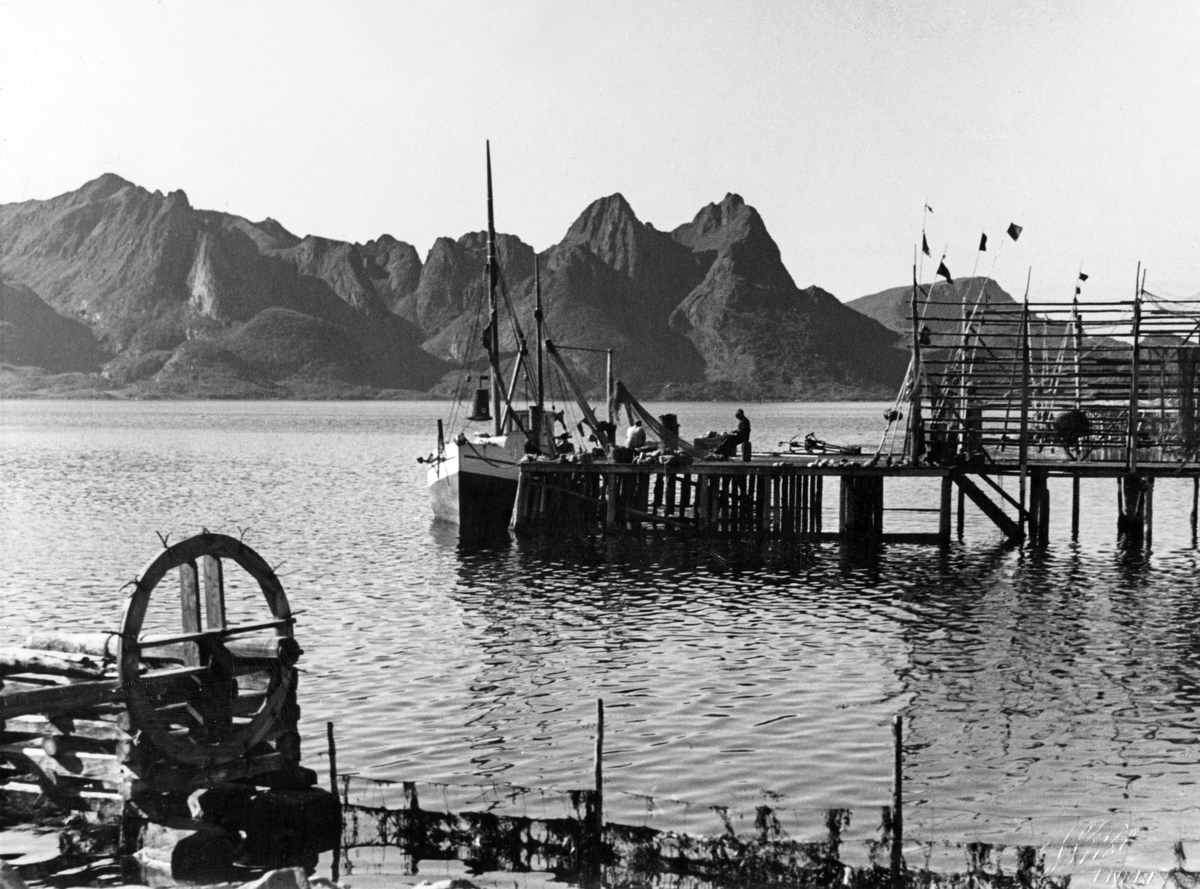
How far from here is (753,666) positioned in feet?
85.3

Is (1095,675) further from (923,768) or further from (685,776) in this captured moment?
(685,776)

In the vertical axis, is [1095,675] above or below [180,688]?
below

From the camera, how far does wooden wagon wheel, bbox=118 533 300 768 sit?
14914 millimetres

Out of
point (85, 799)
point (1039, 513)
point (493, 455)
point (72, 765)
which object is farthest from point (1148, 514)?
point (72, 765)

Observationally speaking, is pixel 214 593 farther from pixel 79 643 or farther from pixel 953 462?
pixel 953 462

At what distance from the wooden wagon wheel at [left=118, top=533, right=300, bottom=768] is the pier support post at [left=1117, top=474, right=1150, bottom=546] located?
35672 mm

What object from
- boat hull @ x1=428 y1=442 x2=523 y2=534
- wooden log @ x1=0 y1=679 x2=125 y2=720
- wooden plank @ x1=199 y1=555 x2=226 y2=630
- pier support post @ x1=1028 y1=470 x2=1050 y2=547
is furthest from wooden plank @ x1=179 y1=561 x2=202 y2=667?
pier support post @ x1=1028 y1=470 x2=1050 y2=547

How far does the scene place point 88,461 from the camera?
338 feet

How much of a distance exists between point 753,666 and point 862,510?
67.0 feet

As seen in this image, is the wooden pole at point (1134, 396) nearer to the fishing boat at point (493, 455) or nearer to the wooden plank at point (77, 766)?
the fishing boat at point (493, 455)

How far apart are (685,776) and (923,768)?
336cm

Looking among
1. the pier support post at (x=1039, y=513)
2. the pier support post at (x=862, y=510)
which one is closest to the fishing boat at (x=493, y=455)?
the pier support post at (x=862, y=510)

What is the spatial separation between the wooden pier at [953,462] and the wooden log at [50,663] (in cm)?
2877

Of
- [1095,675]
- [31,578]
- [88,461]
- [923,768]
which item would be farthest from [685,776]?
[88,461]
